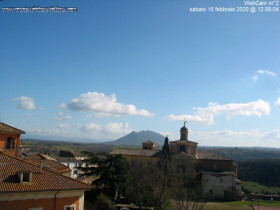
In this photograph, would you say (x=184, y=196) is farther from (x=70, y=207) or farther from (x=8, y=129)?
(x=8, y=129)

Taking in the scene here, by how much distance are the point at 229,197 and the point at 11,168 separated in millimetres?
31771

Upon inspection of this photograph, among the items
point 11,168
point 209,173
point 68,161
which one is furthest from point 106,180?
point 68,161

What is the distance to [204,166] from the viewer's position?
45281mm

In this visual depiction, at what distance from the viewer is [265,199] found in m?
38.4

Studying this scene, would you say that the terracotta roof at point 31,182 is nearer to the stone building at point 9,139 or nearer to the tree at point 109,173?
the stone building at point 9,139

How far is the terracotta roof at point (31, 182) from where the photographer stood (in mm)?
14961

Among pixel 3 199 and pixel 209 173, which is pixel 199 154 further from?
pixel 3 199

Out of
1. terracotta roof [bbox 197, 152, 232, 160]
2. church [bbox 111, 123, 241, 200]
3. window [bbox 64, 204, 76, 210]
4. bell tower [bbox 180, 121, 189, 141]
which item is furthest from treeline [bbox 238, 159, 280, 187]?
window [bbox 64, 204, 76, 210]

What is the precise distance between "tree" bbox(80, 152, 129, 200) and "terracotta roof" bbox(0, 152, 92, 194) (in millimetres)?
10237

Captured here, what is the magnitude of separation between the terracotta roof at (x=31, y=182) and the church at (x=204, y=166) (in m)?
21.8

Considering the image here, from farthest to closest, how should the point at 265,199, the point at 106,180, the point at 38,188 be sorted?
the point at 265,199 < the point at 106,180 < the point at 38,188

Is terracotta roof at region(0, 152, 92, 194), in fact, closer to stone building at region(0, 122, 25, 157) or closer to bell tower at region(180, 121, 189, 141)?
stone building at region(0, 122, 25, 157)

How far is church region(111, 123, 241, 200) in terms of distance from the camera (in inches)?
1543

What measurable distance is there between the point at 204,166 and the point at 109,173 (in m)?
22.8
